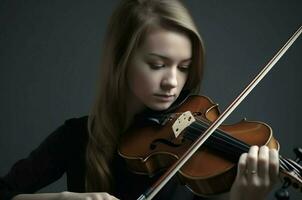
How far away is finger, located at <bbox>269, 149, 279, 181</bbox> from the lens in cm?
67

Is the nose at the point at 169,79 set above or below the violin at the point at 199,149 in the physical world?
above

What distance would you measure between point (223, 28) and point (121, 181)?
67 centimetres

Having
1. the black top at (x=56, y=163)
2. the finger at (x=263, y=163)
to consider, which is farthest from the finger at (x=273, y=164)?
the black top at (x=56, y=163)

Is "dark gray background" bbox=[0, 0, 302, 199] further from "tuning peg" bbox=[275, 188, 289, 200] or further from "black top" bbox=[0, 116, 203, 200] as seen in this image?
"tuning peg" bbox=[275, 188, 289, 200]

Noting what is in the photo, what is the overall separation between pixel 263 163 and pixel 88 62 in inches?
34.1

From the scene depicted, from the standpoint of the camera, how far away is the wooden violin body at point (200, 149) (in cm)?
72

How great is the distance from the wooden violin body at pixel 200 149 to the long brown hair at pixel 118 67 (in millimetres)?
51

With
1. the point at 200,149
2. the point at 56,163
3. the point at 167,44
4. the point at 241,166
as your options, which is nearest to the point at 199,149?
the point at 200,149

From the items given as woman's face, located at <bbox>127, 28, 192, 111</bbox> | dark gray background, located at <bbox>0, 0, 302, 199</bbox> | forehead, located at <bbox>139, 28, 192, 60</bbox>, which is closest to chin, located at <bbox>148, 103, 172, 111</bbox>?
woman's face, located at <bbox>127, 28, 192, 111</bbox>

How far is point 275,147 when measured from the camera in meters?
0.73

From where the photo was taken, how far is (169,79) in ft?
2.78

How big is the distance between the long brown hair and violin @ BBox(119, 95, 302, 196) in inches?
2.0

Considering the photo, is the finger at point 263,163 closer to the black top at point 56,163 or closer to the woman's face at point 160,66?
the woman's face at point 160,66

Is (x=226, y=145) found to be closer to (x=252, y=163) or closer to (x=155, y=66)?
(x=252, y=163)
